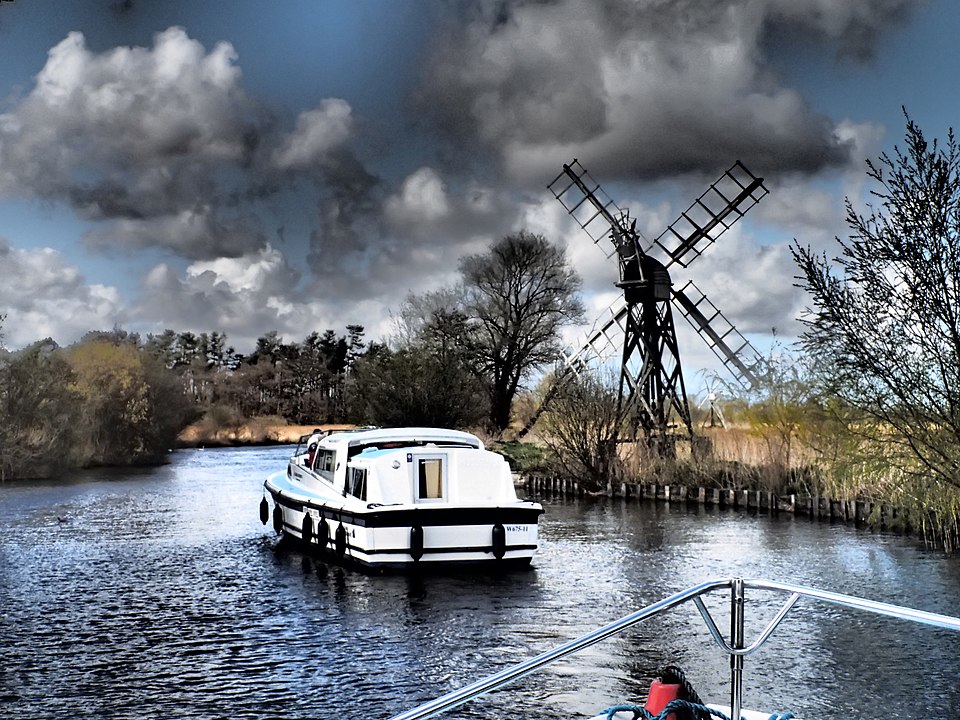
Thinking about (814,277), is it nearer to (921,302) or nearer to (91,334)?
(921,302)

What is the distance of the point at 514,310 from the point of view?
4538 centimetres

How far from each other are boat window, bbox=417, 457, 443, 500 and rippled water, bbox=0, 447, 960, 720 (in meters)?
1.92

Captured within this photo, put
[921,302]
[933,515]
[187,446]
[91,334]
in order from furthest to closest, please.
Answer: [187,446], [91,334], [933,515], [921,302]

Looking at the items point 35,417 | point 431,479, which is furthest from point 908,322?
point 35,417

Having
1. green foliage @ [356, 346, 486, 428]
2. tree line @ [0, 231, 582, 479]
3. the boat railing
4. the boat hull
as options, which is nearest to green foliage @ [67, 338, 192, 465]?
tree line @ [0, 231, 582, 479]

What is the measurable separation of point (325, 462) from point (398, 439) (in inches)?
59.9

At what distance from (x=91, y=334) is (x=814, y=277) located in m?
43.5

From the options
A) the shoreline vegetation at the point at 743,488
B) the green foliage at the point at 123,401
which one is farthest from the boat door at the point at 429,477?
the green foliage at the point at 123,401

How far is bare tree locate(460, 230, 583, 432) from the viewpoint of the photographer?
45.0 m

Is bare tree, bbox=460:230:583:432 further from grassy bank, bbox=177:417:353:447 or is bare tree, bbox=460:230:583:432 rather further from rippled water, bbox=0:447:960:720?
rippled water, bbox=0:447:960:720

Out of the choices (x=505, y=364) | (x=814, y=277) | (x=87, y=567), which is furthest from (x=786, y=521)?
(x=505, y=364)

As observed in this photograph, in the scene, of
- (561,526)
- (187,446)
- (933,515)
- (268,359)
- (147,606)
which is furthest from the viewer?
(268,359)

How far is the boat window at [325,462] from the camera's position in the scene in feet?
60.4

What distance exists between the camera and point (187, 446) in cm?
5822
